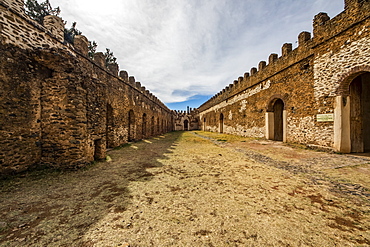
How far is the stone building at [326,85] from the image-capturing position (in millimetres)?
5555

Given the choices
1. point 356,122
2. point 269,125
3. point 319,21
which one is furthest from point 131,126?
point 319,21

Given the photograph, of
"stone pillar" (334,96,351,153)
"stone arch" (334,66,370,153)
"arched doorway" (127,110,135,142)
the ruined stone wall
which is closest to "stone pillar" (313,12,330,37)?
"stone arch" (334,66,370,153)

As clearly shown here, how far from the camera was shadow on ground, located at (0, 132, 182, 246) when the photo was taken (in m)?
1.73

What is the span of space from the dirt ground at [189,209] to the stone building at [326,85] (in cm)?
340

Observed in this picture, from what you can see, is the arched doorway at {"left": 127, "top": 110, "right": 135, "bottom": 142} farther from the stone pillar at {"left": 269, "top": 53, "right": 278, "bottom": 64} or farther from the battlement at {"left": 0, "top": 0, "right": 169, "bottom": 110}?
the stone pillar at {"left": 269, "top": 53, "right": 278, "bottom": 64}

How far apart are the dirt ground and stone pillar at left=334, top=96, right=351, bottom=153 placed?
8.94 feet

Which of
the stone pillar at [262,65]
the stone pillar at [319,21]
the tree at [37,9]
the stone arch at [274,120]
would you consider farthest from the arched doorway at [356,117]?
the tree at [37,9]

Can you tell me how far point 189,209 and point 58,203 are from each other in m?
2.27

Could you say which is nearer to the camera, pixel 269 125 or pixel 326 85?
pixel 326 85

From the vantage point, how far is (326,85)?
6.49m

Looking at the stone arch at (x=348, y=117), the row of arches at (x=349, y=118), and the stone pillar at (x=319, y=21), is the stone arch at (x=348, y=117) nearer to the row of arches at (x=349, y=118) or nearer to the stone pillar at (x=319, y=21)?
the row of arches at (x=349, y=118)

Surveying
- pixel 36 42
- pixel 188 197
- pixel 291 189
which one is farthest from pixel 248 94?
pixel 36 42

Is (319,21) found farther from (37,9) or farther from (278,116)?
(37,9)

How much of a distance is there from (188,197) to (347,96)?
796 centimetres
